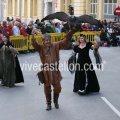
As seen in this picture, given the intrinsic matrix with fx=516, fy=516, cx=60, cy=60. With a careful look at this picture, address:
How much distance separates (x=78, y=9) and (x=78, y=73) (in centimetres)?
3637

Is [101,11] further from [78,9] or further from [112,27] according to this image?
[112,27]

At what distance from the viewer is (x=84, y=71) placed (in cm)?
1337

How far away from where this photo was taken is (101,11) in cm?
4825

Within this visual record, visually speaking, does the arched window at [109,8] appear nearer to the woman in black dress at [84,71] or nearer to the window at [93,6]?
the window at [93,6]

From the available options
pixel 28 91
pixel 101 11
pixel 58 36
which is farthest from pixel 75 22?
pixel 101 11

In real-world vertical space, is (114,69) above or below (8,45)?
below

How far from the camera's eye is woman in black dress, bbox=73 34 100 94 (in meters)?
13.2

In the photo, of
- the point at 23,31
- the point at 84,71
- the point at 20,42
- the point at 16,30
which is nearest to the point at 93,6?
the point at 23,31

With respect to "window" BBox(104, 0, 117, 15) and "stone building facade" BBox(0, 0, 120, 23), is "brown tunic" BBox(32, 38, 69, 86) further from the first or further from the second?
"window" BBox(104, 0, 117, 15)

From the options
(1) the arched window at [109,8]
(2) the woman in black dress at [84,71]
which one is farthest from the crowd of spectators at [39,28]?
(2) the woman in black dress at [84,71]

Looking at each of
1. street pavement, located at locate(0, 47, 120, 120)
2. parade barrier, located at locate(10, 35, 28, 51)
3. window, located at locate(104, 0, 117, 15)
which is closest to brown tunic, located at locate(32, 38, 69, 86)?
street pavement, located at locate(0, 47, 120, 120)

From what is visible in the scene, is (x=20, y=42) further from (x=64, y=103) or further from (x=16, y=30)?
(x=64, y=103)

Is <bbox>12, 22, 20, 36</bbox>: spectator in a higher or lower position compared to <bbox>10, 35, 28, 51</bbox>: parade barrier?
higher

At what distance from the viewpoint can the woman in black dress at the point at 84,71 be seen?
13.2 metres
